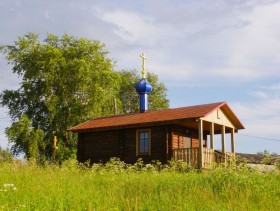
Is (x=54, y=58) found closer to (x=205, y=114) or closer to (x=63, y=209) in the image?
(x=205, y=114)

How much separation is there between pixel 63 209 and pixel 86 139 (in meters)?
16.9

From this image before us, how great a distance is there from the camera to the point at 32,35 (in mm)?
34406

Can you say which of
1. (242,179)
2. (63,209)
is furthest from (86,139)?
(63,209)

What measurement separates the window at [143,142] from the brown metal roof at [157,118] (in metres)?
0.66

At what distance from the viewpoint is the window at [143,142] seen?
71.7 ft

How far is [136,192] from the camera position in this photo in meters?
9.49

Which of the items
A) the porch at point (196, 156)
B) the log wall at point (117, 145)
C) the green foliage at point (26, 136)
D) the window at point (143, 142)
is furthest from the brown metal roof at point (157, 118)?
the green foliage at point (26, 136)

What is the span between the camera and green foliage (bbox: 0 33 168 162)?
3206cm

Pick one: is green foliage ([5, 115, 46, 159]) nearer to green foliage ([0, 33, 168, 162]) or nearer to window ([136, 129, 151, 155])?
green foliage ([0, 33, 168, 162])

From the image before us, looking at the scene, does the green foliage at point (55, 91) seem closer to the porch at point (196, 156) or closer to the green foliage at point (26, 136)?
the green foliage at point (26, 136)

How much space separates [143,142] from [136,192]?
1257cm

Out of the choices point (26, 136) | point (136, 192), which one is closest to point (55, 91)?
point (26, 136)

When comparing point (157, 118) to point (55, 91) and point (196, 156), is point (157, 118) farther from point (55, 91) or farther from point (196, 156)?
point (55, 91)

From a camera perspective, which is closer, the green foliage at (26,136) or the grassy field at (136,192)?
the grassy field at (136,192)
